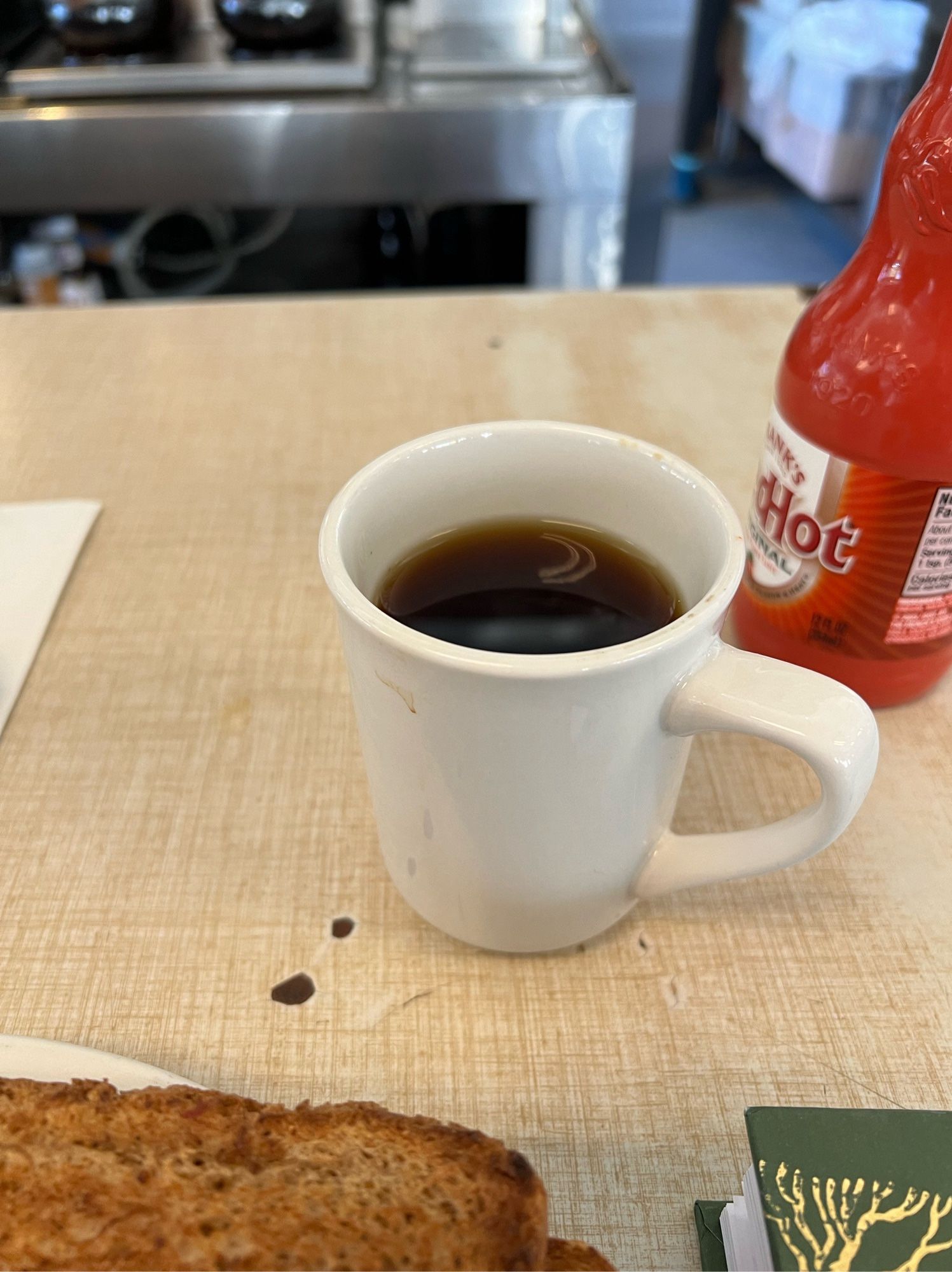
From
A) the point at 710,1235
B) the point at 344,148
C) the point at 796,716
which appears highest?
the point at 796,716

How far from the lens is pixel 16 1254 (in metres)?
0.27

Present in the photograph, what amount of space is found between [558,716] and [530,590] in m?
0.14

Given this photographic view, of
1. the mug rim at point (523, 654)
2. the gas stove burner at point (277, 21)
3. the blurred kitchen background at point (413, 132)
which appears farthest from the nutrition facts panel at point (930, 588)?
the gas stove burner at point (277, 21)

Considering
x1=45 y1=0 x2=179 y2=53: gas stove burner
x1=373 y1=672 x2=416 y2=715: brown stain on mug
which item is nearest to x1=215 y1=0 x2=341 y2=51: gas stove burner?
x1=45 y1=0 x2=179 y2=53: gas stove burner

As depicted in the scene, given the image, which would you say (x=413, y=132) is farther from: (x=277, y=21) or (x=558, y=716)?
(x=558, y=716)

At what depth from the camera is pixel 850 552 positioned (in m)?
A: 0.43

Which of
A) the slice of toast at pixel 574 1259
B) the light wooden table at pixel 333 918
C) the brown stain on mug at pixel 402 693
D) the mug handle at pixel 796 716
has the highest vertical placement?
the brown stain on mug at pixel 402 693

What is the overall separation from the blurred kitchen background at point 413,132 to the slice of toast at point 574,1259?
4.27 ft

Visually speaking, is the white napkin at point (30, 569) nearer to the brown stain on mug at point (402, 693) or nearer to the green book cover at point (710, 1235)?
the brown stain on mug at point (402, 693)

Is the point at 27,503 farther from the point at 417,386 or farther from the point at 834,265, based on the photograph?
the point at 834,265

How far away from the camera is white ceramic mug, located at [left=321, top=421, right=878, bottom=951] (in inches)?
11.8

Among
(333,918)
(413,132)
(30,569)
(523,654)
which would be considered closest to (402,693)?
(523,654)

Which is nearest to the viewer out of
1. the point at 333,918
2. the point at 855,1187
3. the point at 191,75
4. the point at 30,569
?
the point at 855,1187

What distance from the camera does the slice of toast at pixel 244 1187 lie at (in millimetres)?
268
